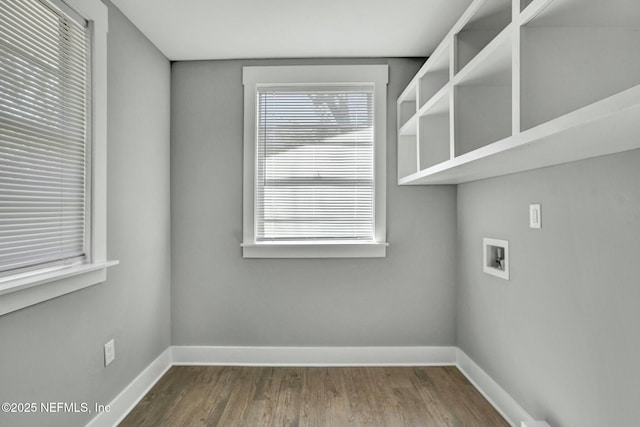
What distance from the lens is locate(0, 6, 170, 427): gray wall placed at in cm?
160

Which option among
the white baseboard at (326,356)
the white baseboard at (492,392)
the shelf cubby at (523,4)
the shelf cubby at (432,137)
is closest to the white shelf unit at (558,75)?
the shelf cubby at (523,4)

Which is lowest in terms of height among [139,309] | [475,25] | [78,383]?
[78,383]

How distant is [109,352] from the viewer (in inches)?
84.4

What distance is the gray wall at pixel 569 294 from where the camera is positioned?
144 centimetres

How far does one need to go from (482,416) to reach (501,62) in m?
1.97

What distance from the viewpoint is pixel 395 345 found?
305cm

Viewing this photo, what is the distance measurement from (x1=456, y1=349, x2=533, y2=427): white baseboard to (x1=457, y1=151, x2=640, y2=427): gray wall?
48 millimetres

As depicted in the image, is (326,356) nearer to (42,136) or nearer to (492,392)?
(492,392)

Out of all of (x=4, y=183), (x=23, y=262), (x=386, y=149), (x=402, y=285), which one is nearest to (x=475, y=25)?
(x=386, y=149)

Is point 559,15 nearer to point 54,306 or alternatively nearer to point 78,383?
point 54,306

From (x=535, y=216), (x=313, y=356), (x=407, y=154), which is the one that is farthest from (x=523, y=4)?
(x=313, y=356)

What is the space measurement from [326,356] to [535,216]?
1.87 meters

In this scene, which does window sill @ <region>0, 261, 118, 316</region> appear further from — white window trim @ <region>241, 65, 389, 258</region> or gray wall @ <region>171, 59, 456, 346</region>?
white window trim @ <region>241, 65, 389, 258</region>

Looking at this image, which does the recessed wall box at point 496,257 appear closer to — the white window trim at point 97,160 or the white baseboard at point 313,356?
the white baseboard at point 313,356
